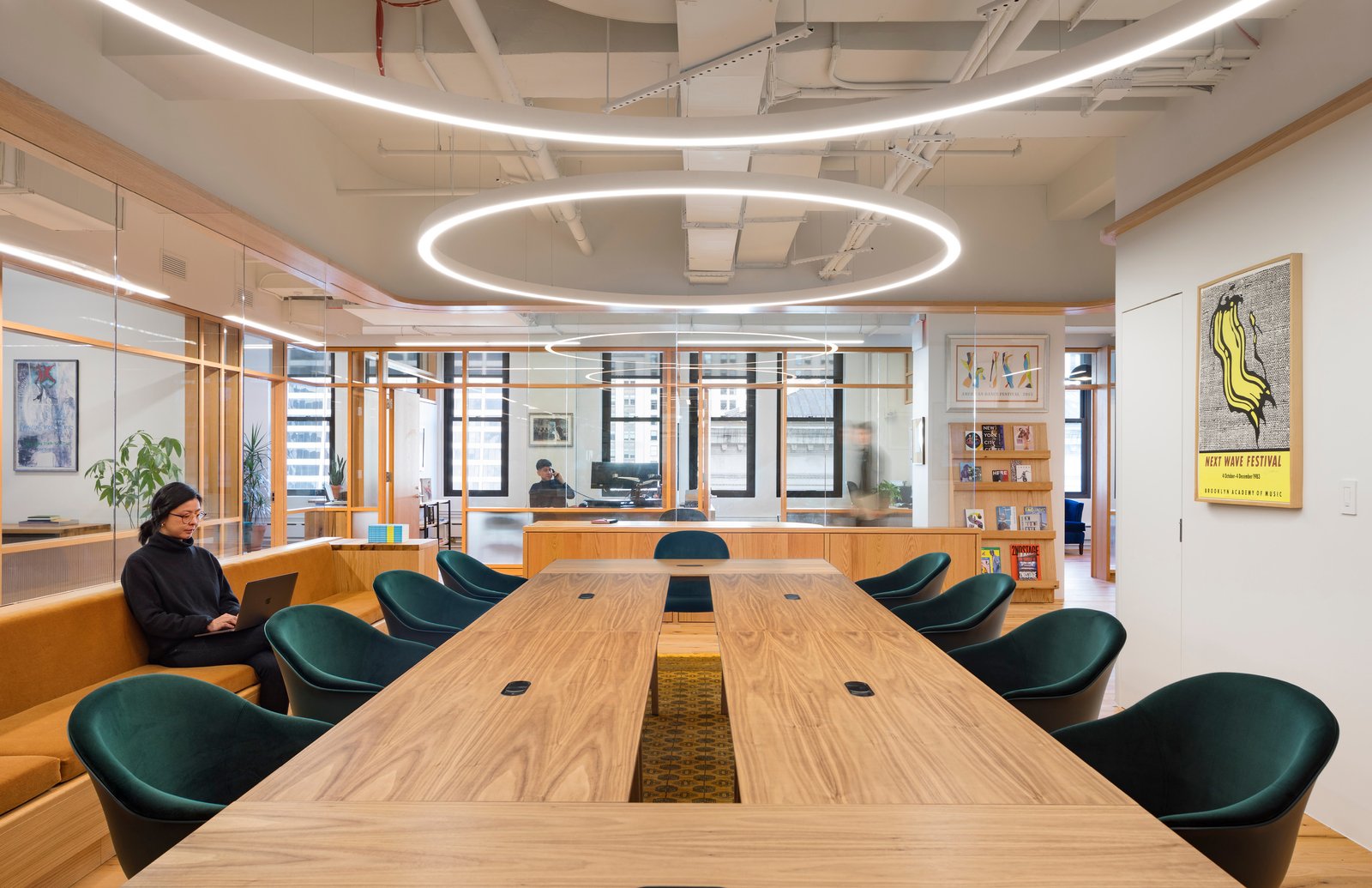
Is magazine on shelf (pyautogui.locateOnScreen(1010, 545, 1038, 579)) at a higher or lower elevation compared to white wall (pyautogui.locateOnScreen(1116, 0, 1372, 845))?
lower

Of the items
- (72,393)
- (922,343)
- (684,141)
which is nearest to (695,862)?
(684,141)

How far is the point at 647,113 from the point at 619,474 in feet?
11.5

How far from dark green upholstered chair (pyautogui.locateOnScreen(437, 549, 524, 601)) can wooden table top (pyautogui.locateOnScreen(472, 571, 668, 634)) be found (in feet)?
1.53

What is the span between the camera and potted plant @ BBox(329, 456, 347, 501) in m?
10.7

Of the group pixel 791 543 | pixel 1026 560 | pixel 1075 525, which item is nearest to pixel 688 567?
pixel 791 543

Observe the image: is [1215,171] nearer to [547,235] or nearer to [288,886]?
[288,886]

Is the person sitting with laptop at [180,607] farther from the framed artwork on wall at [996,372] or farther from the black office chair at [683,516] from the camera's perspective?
the framed artwork on wall at [996,372]

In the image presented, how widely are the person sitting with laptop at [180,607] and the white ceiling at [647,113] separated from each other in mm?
1951

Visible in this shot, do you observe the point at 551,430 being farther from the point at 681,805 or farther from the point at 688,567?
the point at 681,805

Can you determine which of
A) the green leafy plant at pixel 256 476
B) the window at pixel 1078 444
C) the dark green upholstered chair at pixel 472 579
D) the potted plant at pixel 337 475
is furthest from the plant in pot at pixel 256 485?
the window at pixel 1078 444

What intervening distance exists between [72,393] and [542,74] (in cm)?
294

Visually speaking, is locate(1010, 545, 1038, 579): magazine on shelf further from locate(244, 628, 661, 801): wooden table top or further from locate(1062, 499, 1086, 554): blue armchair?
locate(244, 628, 661, 801): wooden table top

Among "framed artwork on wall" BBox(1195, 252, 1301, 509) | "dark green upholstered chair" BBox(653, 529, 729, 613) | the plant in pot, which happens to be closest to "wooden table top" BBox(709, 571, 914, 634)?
"dark green upholstered chair" BBox(653, 529, 729, 613)

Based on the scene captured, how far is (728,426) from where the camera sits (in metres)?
8.73
